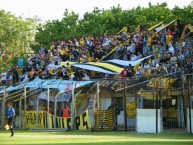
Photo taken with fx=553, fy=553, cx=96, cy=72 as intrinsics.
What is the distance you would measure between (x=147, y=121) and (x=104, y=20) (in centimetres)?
3889

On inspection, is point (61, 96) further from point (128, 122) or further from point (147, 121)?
point (147, 121)

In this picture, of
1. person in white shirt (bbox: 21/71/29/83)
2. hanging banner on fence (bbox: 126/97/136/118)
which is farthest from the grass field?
person in white shirt (bbox: 21/71/29/83)

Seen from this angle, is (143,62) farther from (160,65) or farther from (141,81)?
(141,81)

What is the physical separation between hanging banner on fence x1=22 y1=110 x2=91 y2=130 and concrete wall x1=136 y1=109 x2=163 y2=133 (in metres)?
4.22

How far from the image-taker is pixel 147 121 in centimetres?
2997

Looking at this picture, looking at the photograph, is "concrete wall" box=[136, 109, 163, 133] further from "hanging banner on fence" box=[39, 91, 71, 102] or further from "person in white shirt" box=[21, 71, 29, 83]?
"person in white shirt" box=[21, 71, 29, 83]

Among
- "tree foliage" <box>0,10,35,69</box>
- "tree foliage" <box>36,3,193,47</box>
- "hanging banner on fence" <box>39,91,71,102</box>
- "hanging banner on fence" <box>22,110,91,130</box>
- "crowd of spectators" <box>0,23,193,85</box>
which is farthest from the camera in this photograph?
"tree foliage" <box>0,10,35,69</box>

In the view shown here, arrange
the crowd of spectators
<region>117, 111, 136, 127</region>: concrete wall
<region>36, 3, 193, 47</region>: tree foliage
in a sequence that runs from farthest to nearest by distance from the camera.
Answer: <region>36, 3, 193, 47</region>: tree foliage < the crowd of spectators < <region>117, 111, 136, 127</region>: concrete wall

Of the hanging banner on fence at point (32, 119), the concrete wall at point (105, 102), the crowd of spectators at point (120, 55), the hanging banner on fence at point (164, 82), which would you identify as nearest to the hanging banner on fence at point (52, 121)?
the hanging banner on fence at point (32, 119)

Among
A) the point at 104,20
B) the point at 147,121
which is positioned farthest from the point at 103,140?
the point at 104,20

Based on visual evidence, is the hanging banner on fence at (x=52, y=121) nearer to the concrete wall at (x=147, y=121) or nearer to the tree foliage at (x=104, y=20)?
the concrete wall at (x=147, y=121)

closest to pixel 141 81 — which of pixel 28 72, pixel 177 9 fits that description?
pixel 28 72

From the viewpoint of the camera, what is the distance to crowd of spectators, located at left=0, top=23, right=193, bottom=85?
35906 millimetres

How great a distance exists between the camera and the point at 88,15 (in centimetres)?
7162
